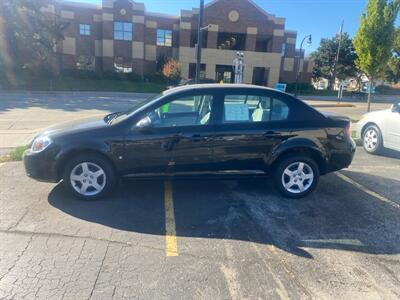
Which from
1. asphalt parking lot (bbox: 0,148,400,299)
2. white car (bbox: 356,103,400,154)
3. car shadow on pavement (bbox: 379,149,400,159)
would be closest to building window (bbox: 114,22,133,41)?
white car (bbox: 356,103,400,154)

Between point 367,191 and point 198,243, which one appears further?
point 367,191

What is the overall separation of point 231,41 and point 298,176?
126 feet

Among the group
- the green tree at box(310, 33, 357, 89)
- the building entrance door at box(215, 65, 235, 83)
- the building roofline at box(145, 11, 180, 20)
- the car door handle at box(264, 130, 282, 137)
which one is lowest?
the car door handle at box(264, 130, 282, 137)

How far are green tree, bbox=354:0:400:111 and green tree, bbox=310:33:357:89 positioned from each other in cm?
3256

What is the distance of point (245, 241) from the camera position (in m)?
3.46

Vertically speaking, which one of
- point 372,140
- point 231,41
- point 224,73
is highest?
point 231,41

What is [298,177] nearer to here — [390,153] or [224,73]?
[390,153]

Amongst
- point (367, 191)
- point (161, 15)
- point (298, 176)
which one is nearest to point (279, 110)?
point (298, 176)

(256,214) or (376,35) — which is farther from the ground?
(376,35)

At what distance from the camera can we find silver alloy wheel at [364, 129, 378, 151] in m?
7.61

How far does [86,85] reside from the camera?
30.8 metres

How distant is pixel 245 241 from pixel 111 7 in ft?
121

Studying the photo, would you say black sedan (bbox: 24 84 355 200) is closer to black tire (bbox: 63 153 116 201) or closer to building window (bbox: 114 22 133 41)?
black tire (bbox: 63 153 116 201)

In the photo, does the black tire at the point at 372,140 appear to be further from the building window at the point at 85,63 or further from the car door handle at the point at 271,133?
the building window at the point at 85,63
